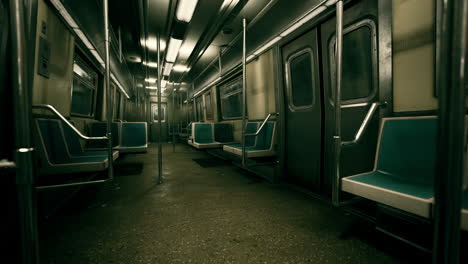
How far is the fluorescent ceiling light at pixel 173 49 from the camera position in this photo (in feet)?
16.2

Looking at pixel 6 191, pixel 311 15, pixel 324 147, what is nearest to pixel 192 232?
pixel 6 191

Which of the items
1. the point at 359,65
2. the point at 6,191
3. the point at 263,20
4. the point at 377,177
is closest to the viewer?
the point at 6,191

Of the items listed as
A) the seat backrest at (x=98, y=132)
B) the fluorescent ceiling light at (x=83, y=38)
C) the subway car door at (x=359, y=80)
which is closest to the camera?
the subway car door at (x=359, y=80)

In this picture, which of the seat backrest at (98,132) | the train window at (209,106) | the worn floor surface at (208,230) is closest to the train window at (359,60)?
the worn floor surface at (208,230)

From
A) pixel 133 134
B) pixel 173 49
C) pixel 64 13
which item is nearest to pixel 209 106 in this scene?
pixel 173 49

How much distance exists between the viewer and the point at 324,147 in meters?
2.59

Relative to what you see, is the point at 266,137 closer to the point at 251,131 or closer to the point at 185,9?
the point at 251,131

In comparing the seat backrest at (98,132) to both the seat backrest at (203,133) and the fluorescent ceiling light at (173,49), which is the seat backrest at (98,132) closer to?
the seat backrest at (203,133)

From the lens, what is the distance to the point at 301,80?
3.02m

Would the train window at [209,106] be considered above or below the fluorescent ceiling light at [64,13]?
below

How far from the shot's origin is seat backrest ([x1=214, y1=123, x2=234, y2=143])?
5.57 meters

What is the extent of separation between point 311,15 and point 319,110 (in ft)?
3.93

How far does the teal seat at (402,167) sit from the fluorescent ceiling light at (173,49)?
182 inches

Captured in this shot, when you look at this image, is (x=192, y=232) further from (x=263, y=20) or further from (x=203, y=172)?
(x=263, y=20)
